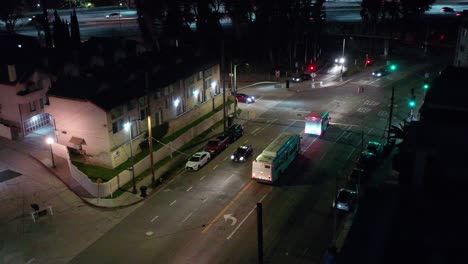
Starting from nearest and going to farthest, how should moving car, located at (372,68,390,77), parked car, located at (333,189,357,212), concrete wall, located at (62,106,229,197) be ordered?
parked car, located at (333,189,357,212), concrete wall, located at (62,106,229,197), moving car, located at (372,68,390,77)

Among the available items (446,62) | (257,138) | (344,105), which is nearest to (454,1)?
(446,62)

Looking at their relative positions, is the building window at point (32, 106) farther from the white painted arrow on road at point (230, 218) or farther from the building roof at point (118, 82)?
the white painted arrow on road at point (230, 218)

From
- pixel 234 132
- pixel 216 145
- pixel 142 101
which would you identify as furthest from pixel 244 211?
pixel 142 101

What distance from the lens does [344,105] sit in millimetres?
69562

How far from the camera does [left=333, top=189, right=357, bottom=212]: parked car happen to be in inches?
1523

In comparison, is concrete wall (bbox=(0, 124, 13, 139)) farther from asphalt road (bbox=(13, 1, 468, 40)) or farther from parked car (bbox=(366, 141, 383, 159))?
asphalt road (bbox=(13, 1, 468, 40))

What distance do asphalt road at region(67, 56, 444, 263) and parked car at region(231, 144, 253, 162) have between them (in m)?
0.80

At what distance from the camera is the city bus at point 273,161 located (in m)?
Result: 43.6

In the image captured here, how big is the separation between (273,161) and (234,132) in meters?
13.5

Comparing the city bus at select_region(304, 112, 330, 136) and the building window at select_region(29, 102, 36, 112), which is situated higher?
the building window at select_region(29, 102, 36, 112)

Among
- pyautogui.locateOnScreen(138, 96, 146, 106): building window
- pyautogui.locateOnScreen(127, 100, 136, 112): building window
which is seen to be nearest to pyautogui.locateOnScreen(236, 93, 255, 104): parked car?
pyautogui.locateOnScreen(138, 96, 146, 106): building window

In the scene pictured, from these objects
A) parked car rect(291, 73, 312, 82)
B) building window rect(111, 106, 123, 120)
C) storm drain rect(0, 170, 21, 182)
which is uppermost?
building window rect(111, 106, 123, 120)

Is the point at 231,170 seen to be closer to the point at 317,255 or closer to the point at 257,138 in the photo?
the point at 257,138

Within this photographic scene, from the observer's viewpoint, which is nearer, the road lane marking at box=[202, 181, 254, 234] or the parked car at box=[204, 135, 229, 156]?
the road lane marking at box=[202, 181, 254, 234]
